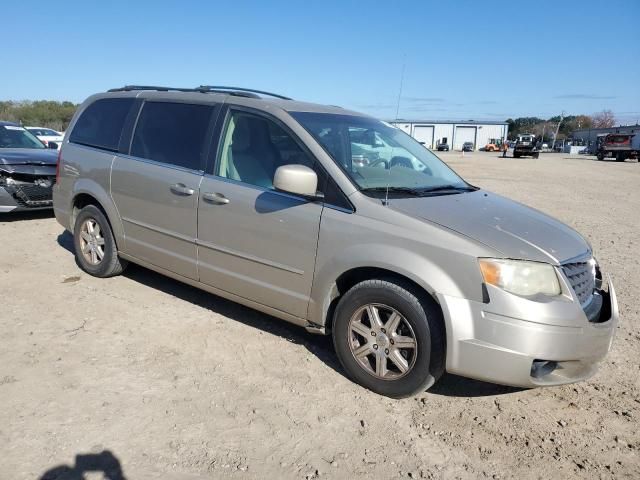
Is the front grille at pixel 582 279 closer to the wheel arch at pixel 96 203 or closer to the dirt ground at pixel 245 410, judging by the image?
the dirt ground at pixel 245 410

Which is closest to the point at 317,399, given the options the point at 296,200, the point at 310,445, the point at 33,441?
the point at 310,445

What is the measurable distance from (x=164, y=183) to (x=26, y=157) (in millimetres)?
5020

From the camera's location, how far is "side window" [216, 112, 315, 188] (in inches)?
151

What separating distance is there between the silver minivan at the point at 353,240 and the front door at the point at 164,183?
0.02m

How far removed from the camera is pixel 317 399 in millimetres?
3311

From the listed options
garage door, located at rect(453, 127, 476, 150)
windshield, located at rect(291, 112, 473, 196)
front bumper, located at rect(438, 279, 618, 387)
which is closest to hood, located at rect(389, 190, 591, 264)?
windshield, located at rect(291, 112, 473, 196)

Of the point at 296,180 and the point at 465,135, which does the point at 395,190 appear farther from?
the point at 465,135

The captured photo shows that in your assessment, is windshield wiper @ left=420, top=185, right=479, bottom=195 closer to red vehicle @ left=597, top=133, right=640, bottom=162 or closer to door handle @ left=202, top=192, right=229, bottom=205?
door handle @ left=202, top=192, right=229, bottom=205

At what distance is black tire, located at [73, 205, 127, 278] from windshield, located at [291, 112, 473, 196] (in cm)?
247

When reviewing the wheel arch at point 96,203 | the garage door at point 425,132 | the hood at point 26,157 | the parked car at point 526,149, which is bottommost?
the wheel arch at point 96,203

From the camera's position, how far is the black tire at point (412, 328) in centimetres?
310

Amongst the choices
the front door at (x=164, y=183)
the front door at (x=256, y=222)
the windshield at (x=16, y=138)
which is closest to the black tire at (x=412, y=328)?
the front door at (x=256, y=222)

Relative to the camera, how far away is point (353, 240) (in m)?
3.35

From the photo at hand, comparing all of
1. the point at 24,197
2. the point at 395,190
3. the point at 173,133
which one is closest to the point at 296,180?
the point at 395,190
